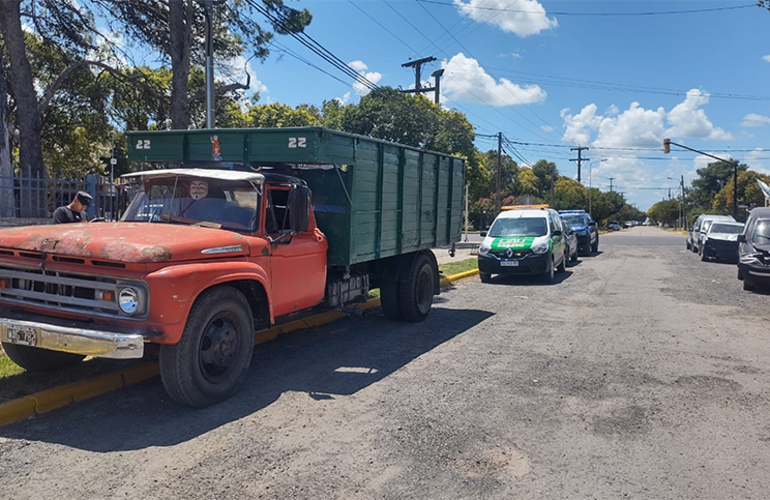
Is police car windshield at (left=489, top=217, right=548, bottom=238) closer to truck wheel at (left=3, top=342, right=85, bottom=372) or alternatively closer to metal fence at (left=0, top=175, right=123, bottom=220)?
metal fence at (left=0, top=175, right=123, bottom=220)

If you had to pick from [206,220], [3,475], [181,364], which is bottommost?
[3,475]

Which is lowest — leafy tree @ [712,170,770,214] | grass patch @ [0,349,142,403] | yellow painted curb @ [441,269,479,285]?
yellow painted curb @ [441,269,479,285]

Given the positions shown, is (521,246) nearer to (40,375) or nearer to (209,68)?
(209,68)

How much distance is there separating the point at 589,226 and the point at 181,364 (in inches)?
882

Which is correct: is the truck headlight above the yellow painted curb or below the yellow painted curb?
above

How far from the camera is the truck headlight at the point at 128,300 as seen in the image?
452 centimetres

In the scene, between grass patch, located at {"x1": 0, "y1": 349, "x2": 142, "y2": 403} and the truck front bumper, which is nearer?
the truck front bumper

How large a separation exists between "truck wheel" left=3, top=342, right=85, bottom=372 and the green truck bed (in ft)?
8.68

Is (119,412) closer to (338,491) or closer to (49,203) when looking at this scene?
(338,491)

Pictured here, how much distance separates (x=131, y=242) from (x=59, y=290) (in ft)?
2.69

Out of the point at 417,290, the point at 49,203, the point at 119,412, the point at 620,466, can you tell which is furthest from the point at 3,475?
the point at 49,203

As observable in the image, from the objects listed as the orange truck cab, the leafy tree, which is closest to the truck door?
the orange truck cab

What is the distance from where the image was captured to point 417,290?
921 centimetres

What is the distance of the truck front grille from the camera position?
4609 mm
